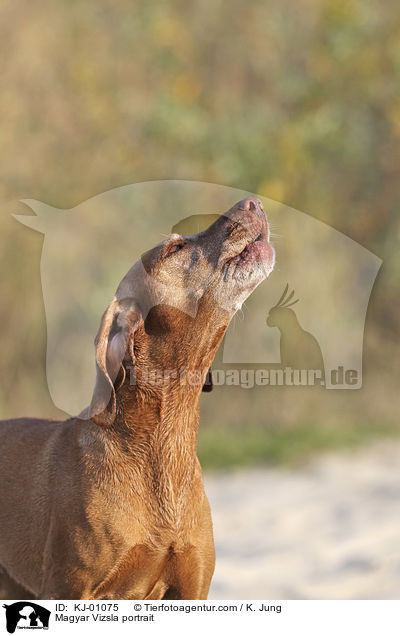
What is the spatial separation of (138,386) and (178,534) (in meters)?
0.61

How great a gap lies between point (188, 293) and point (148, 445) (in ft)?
2.09

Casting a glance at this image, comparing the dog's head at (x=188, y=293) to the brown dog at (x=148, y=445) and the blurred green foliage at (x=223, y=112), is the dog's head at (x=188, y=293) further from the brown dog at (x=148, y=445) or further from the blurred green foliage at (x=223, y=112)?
the blurred green foliage at (x=223, y=112)

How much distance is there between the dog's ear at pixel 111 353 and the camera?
10.2ft

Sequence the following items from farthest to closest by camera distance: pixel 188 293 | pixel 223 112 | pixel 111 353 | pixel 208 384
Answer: pixel 223 112
pixel 208 384
pixel 188 293
pixel 111 353

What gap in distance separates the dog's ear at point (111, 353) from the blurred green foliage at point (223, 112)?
20.7 feet

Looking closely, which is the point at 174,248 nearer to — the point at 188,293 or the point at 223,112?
the point at 188,293

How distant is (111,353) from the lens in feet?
10.2

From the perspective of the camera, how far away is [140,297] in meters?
3.28

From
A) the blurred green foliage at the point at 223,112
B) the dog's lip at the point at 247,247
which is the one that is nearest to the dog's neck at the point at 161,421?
the dog's lip at the point at 247,247

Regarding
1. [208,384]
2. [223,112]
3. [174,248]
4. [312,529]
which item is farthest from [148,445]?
[223,112]
